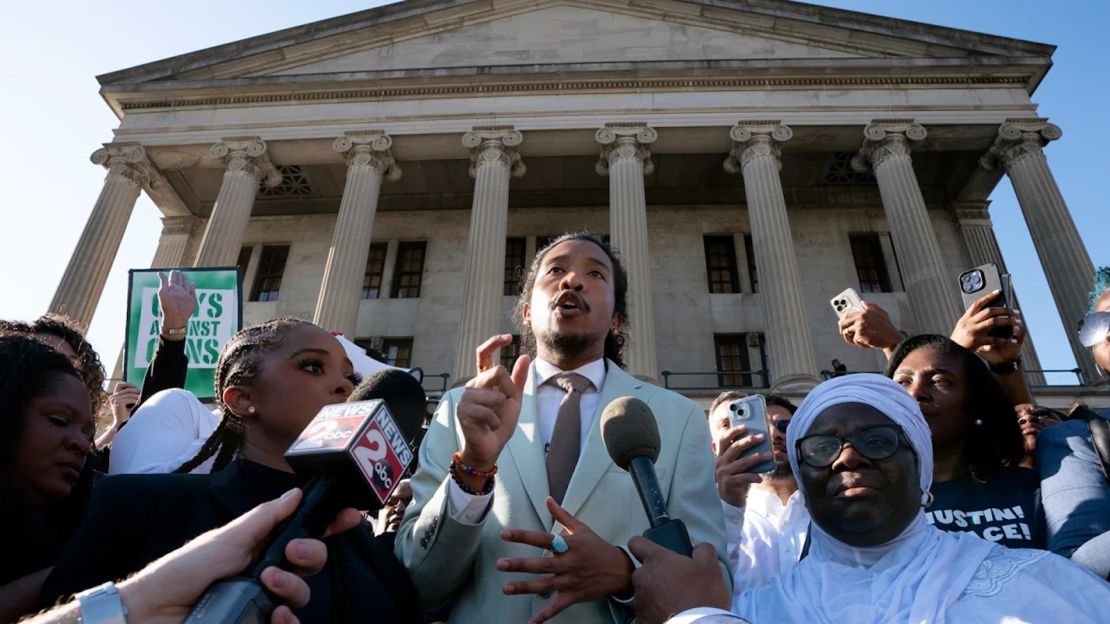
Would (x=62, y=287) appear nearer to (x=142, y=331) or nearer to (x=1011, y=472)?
(x=142, y=331)

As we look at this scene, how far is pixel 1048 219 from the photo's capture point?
18.2m

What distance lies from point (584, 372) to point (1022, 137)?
22097 millimetres

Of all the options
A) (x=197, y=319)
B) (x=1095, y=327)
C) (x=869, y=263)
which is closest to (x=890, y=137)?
(x=869, y=263)

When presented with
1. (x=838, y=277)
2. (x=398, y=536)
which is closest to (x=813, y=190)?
(x=838, y=277)

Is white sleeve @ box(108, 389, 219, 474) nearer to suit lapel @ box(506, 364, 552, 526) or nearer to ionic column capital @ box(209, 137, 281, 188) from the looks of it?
suit lapel @ box(506, 364, 552, 526)

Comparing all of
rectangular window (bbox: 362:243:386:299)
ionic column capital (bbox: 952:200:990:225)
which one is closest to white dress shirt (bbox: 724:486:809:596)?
rectangular window (bbox: 362:243:386:299)

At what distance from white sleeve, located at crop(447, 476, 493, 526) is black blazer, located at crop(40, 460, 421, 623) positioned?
0.39 m

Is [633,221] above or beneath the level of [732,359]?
above

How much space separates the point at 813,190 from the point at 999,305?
2096cm

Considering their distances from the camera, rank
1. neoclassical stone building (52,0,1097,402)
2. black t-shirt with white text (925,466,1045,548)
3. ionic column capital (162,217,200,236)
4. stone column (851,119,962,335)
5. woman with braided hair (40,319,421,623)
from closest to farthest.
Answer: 1. woman with braided hair (40,319,421,623)
2. black t-shirt with white text (925,466,1045,548)
3. stone column (851,119,962,335)
4. neoclassical stone building (52,0,1097,402)
5. ionic column capital (162,217,200,236)

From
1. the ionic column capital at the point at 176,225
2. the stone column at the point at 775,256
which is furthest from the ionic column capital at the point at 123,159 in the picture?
the stone column at the point at 775,256

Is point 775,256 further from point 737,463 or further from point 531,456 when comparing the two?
point 531,456

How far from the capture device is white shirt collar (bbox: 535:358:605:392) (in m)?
3.12

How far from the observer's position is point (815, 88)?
69.2ft
